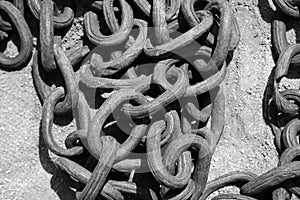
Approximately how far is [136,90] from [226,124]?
263 millimetres

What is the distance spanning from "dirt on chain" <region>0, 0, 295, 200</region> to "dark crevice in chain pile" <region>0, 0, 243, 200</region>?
4 centimetres

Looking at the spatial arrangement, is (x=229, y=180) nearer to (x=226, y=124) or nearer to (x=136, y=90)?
(x=226, y=124)

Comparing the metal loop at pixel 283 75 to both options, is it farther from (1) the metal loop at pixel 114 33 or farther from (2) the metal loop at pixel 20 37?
(2) the metal loop at pixel 20 37

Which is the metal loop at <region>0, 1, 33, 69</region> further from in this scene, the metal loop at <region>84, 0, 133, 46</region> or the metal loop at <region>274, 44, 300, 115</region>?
the metal loop at <region>274, 44, 300, 115</region>

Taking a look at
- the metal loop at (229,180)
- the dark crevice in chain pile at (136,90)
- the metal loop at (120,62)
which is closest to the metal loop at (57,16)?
the dark crevice in chain pile at (136,90)

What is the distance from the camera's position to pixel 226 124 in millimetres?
1363

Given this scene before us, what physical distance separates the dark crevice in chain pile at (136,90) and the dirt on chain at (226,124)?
4cm

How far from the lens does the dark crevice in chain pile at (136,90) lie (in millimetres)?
1203

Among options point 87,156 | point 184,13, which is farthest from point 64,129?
point 184,13

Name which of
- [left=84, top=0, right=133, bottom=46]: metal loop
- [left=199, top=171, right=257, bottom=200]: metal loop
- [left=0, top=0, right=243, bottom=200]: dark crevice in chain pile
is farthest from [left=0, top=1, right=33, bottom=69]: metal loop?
[left=199, top=171, right=257, bottom=200]: metal loop

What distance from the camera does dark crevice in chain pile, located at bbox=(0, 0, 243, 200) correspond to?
1203 millimetres

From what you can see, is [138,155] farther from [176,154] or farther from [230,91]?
[230,91]

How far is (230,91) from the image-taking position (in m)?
1.39

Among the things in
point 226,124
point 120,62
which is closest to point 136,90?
point 120,62
